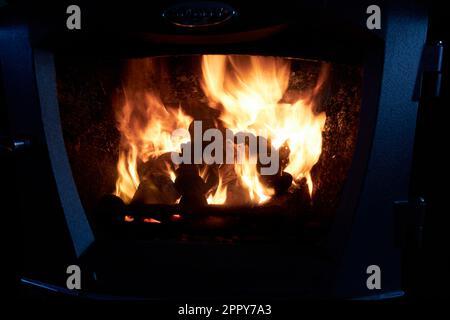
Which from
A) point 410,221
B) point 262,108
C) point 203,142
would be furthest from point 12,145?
point 410,221

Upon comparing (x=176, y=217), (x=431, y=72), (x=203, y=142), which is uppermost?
(x=431, y=72)

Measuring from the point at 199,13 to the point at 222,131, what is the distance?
1.09ft

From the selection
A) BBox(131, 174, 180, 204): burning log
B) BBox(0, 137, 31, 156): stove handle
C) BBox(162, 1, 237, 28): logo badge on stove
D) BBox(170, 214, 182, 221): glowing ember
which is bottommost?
BBox(170, 214, 182, 221): glowing ember

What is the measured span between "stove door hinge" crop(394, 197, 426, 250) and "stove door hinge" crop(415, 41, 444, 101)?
20cm

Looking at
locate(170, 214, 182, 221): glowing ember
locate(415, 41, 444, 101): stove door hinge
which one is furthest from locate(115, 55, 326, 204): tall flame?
locate(415, 41, 444, 101): stove door hinge

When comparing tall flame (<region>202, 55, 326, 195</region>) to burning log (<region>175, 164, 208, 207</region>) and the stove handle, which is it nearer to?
burning log (<region>175, 164, 208, 207</region>)

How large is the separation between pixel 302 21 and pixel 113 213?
0.58m

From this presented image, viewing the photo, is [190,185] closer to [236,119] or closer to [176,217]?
[176,217]

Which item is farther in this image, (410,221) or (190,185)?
(190,185)

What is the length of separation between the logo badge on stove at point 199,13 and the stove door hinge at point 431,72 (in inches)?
14.2

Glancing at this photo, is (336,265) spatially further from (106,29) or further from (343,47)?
(106,29)

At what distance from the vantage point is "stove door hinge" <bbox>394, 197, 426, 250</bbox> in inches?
28.7

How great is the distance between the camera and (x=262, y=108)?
2.99 ft
